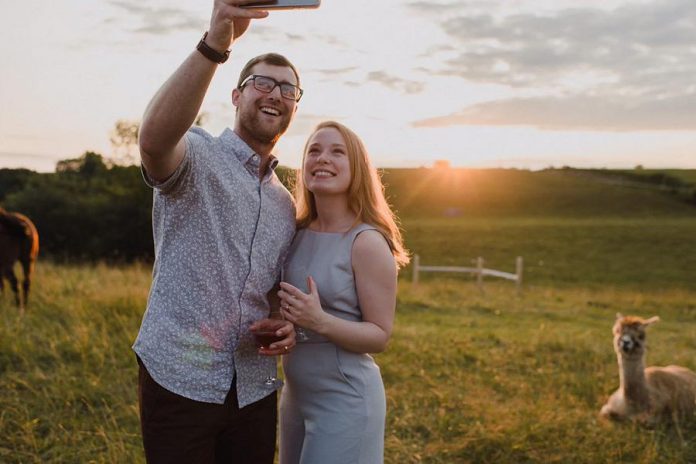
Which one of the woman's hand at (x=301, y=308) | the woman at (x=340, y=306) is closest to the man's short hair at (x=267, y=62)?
the woman at (x=340, y=306)

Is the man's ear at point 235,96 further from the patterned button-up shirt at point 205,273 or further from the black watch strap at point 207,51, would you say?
the black watch strap at point 207,51

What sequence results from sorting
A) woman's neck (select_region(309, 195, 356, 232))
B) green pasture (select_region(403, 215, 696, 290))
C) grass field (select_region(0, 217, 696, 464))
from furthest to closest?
1. green pasture (select_region(403, 215, 696, 290))
2. grass field (select_region(0, 217, 696, 464))
3. woman's neck (select_region(309, 195, 356, 232))

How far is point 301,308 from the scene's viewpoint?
2459 millimetres

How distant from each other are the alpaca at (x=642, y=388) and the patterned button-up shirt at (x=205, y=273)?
4745mm

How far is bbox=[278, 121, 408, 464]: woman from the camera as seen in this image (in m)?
2.66

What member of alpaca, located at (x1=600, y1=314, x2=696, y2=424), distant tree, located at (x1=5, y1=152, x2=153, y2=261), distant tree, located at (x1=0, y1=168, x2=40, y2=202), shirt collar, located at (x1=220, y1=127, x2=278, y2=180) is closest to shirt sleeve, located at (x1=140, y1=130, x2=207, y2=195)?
shirt collar, located at (x1=220, y1=127, x2=278, y2=180)

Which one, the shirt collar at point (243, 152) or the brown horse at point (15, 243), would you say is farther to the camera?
the brown horse at point (15, 243)

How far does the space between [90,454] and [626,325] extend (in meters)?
5.24

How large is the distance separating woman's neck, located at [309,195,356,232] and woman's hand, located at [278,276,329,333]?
409mm

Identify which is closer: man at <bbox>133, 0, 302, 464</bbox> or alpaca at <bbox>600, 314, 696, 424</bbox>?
man at <bbox>133, 0, 302, 464</bbox>

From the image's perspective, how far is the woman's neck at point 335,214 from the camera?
9.40 feet

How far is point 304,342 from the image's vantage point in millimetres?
2805

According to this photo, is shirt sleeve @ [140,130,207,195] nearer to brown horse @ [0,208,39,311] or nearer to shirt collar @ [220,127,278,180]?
shirt collar @ [220,127,278,180]

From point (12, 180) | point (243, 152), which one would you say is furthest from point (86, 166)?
point (243, 152)
